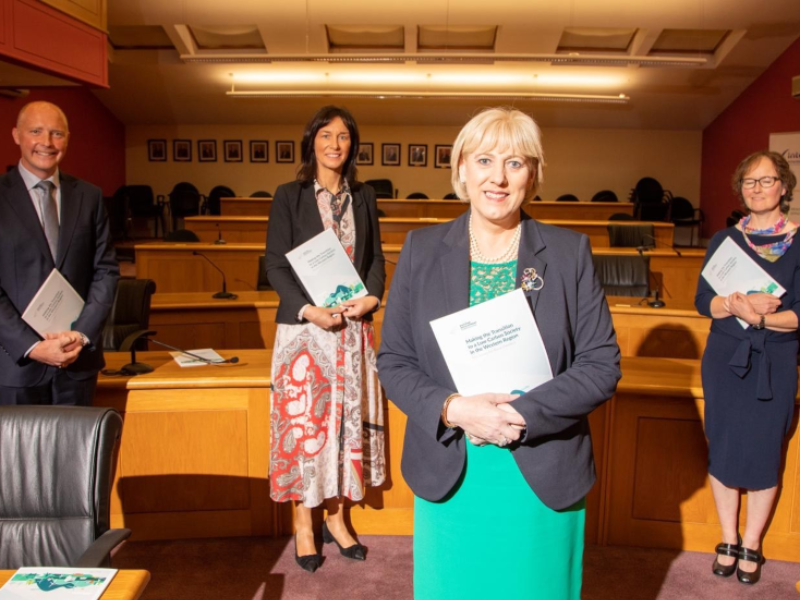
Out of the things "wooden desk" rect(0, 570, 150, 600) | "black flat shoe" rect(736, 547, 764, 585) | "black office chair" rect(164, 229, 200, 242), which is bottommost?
"black flat shoe" rect(736, 547, 764, 585)

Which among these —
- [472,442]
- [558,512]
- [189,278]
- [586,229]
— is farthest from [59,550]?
[586,229]

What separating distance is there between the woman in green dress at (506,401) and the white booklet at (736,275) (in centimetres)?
133

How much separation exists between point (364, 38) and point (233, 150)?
163 inches

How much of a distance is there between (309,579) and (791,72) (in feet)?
35.3

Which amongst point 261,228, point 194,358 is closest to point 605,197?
point 261,228

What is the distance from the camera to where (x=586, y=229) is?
29.0ft

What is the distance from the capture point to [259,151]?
1353cm

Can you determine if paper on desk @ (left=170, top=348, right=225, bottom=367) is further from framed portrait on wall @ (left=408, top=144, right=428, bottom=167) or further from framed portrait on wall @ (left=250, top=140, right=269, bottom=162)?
framed portrait on wall @ (left=250, top=140, right=269, bottom=162)

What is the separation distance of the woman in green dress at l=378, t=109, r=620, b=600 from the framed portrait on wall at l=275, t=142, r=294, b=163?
12525 millimetres

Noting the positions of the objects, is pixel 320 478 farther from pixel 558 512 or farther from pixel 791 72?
pixel 791 72

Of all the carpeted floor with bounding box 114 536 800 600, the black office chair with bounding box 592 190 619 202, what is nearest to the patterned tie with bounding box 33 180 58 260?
the carpeted floor with bounding box 114 536 800 600

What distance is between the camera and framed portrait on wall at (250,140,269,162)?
1352cm

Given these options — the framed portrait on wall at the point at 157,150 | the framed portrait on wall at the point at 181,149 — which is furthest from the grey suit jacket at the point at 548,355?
the framed portrait on wall at the point at 157,150

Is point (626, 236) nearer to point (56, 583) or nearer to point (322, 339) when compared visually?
point (322, 339)
